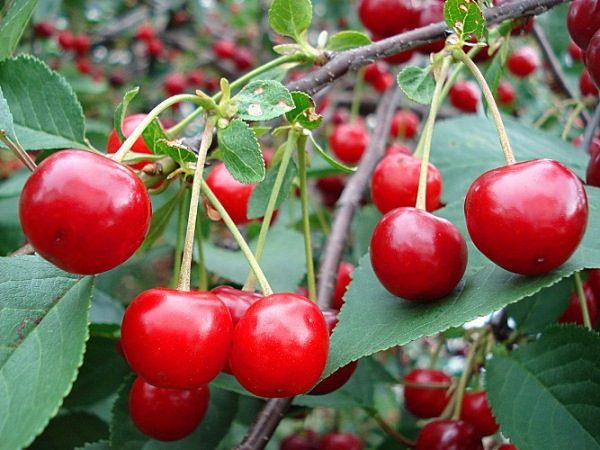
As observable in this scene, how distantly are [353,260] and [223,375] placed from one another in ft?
3.58

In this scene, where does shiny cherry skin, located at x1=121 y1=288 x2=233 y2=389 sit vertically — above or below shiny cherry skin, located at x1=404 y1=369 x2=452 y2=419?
above

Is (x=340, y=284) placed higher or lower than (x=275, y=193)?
lower

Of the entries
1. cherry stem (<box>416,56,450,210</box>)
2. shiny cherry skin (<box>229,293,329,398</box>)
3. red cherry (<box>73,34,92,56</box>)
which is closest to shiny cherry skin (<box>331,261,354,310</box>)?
cherry stem (<box>416,56,450,210</box>)

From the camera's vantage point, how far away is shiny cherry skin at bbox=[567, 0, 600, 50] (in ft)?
3.74

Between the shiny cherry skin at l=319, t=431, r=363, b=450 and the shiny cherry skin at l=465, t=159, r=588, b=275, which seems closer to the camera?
the shiny cherry skin at l=465, t=159, r=588, b=275

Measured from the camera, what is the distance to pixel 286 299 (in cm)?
86

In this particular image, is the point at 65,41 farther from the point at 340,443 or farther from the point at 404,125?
the point at 340,443

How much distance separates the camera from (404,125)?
3043mm

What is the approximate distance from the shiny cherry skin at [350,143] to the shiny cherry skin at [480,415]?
1.37m

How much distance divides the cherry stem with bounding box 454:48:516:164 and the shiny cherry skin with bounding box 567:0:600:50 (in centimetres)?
27

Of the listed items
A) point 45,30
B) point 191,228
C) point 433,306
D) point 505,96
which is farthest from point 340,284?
point 45,30

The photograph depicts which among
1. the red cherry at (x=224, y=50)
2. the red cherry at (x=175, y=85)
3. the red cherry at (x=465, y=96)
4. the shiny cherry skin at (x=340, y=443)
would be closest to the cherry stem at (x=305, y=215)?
the shiny cherry skin at (x=340, y=443)

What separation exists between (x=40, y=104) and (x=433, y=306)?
2.32 ft

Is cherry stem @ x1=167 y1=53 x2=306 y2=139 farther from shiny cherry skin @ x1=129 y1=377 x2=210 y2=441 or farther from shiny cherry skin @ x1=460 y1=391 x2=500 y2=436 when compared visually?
shiny cherry skin @ x1=460 y1=391 x2=500 y2=436
